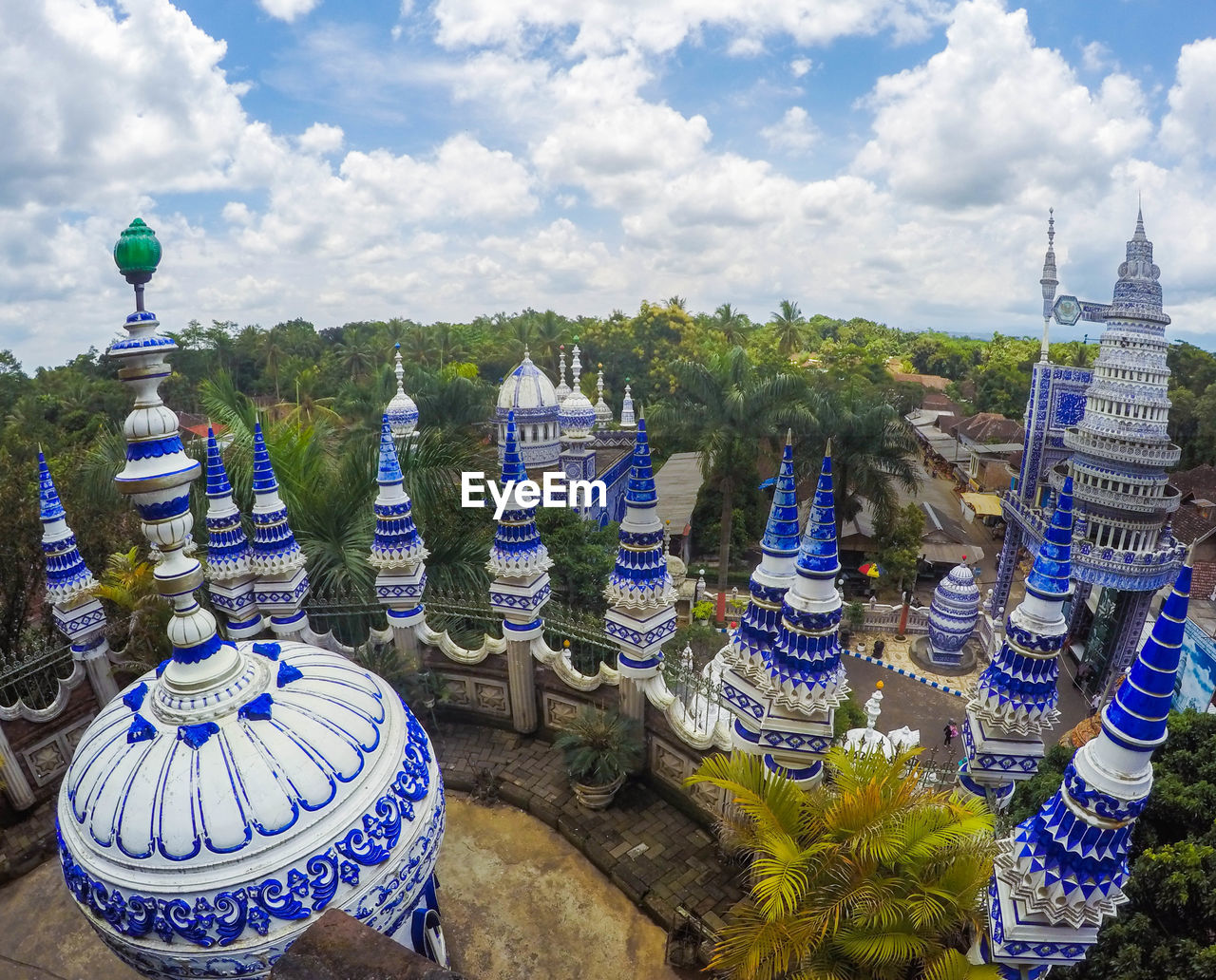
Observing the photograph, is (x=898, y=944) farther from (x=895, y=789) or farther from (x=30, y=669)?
(x=30, y=669)

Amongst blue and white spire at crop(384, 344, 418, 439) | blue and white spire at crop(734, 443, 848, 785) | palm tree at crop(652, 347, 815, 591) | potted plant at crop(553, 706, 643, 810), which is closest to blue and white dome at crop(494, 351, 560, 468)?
blue and white spire at crop(384, 344, 418, 439)

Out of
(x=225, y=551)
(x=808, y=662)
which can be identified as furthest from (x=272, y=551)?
(x=808, y=662)

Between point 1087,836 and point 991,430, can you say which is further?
point 991,430

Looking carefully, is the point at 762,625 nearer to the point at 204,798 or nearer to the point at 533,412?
the point at 204,798

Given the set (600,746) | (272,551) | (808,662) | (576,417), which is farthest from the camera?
(576,417)

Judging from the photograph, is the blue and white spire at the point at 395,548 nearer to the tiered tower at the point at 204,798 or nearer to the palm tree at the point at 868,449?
the tiered tower at the point at 204,798

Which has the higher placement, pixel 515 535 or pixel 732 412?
pixel 732 412
